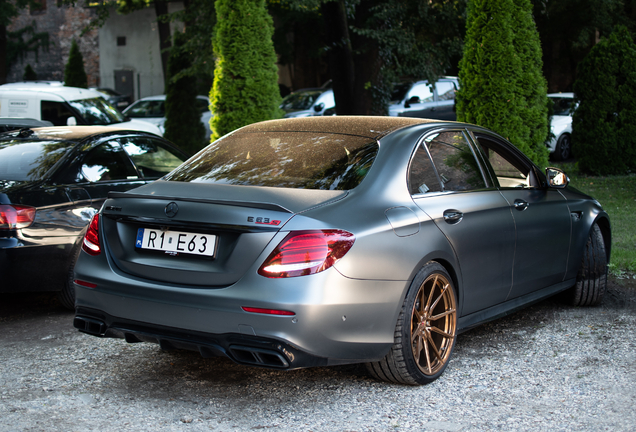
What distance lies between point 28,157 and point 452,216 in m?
3.70

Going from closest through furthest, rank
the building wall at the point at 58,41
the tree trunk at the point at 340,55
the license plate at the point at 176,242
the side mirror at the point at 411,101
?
the license plate at the point at 176,242 < the tree trunk at the point at 340,55 < the side mirror at the point at 411,101 < the building wall at the point at 58,41

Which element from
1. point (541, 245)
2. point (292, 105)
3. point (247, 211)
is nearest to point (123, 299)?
point (247, 211)

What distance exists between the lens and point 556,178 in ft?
16.9

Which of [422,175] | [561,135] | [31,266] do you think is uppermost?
[422,175]

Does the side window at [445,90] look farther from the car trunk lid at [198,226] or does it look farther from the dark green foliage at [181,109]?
the car trunk lid at [198,226]

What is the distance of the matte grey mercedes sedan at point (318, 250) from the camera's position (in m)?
3.27

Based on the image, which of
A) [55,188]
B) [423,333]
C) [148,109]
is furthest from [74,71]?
[423,333]

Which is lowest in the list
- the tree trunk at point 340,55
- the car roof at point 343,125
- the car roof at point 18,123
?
the car roof at point 18,123

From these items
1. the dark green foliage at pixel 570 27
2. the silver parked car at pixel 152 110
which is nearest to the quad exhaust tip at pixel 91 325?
the silver parked car at pixel 152 110

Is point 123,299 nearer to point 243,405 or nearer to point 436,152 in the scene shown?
point 243,405

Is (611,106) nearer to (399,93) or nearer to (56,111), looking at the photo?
(399,93)

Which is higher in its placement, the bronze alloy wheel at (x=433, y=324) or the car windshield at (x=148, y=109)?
the car windshield at (x=148, y=109)

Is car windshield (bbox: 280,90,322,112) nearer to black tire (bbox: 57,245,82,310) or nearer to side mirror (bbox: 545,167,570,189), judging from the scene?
black tire (bbox: 57,245,82,310)

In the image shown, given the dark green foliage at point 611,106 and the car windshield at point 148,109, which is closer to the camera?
the dark green foliage at point 611,106
